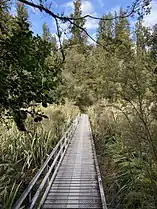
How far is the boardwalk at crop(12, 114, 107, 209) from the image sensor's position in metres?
4.91

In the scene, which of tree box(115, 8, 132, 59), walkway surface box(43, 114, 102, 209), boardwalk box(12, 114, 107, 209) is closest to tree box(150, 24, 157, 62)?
tree box(115, 8, 132, 59)

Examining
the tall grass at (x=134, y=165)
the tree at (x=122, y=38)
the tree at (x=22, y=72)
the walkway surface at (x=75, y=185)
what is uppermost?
the tree at (x=122, y=38)

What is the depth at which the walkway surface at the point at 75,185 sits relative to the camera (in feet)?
16.3

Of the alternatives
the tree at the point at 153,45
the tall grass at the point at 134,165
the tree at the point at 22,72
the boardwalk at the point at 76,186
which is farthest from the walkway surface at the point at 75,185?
the tree at the point at 22,72

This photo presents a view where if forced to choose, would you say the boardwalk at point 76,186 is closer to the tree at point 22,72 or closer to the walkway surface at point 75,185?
the walkway surface at point 75,185

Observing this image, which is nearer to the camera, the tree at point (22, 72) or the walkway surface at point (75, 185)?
the tree at point (22, 72)

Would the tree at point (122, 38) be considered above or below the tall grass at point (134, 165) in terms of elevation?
above

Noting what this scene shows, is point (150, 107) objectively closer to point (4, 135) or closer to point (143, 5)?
point (143, 5)

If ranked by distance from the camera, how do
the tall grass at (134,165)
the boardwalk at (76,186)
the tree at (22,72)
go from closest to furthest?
the tree at (22,72) < the tall grass at (134,165) < the boardwalk at (76,186)

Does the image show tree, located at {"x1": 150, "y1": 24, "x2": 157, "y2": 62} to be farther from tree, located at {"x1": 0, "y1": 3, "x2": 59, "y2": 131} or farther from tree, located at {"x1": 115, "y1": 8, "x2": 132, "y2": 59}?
tree, located at {"x1": 0, "y1": 3, "x2": 59, "y2": 131}

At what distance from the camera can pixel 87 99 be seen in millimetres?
35438

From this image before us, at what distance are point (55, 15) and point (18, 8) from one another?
0.55m

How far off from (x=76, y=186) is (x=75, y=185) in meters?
0.07

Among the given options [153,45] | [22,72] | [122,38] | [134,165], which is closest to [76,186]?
[134,165]
